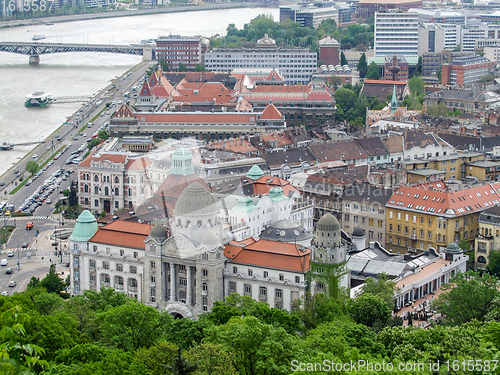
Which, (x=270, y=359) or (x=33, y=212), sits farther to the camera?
(x=33, y=212)

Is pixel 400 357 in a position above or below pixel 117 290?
above

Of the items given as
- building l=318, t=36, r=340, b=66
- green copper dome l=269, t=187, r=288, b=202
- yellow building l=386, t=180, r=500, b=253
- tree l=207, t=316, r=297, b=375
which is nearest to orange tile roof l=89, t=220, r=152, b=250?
green copper dome l=269, t=187, r=288, b=202

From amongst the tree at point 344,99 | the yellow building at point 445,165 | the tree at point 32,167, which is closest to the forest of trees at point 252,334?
the yellow building at point 445,165

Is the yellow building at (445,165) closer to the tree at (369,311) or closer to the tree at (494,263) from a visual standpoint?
the tree at (494,263)

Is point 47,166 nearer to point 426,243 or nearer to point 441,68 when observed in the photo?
point 426,243

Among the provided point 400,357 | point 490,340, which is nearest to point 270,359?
point 400,357

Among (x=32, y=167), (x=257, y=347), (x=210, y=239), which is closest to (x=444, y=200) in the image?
(x=210, y=239)

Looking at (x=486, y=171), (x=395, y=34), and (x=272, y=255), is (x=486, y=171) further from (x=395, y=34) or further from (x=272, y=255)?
(x=395, y=34)

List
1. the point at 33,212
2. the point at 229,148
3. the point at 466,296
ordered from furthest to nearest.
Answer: the point at 229,148 → the point at 33,212 → the point at 466,296
